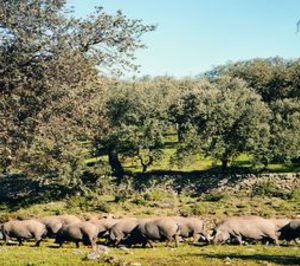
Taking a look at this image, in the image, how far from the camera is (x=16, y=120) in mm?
26094

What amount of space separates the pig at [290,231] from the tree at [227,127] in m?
29.5

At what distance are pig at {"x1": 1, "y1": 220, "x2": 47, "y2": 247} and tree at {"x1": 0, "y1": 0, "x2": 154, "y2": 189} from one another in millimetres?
9628

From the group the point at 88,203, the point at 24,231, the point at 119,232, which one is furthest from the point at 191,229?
the point at 88,203

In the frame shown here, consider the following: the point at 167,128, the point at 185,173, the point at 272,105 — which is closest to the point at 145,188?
the point at 185,173

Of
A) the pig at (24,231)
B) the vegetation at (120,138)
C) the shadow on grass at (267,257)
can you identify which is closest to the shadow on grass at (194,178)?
the vegetation at (120,138)

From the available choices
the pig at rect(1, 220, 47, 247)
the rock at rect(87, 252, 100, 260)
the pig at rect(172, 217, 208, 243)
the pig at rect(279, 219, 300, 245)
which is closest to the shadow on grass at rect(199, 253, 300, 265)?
the rock at rect(87, 252, 100, 260)

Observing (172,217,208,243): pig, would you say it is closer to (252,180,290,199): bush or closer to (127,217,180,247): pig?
(127,217,180,247): pig

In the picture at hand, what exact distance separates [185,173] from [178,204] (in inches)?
442

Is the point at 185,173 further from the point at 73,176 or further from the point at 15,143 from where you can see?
the point at 15,143

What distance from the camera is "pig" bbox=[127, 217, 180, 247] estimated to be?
3406 cm

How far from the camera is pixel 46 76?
2555 centimetres

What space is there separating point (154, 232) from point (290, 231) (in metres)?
8.95

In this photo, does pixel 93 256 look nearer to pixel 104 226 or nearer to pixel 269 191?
pixel 104 226

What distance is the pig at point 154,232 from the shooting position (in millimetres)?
34062
